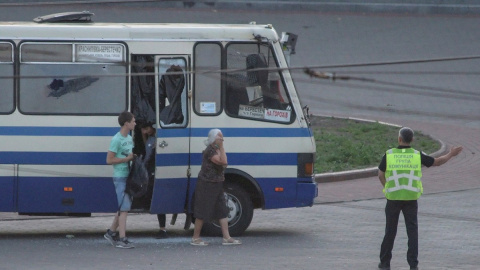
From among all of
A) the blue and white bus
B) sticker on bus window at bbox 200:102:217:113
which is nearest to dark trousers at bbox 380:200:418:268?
the blue and white bus

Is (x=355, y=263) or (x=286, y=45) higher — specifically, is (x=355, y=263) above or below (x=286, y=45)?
below

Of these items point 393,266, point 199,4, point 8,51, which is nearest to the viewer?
point 393,266

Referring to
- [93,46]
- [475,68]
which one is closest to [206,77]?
[93,46]

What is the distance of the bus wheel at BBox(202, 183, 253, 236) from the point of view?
12.7m

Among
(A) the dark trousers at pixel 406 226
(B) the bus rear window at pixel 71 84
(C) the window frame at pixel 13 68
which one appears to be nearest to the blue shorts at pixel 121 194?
(B) the bus rear window at pixel 71 84

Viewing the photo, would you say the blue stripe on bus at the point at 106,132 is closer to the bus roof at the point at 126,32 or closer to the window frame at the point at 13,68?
the window frame at the point at 13,68

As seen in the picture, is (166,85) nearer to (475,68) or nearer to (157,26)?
(157,26)

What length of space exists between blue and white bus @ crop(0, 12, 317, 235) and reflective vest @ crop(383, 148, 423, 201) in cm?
218

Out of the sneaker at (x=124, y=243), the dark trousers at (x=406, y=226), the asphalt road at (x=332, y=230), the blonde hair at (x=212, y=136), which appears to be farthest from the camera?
the sneaker at (x=124, y=243)

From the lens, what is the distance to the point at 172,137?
12352mm

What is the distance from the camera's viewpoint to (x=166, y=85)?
12.4 metres

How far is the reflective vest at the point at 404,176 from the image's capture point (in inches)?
413

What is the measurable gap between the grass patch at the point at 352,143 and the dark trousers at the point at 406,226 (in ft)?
24.8

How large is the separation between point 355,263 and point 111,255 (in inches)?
117
